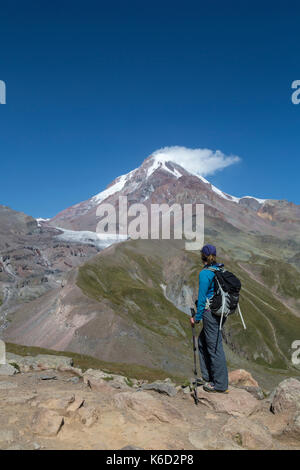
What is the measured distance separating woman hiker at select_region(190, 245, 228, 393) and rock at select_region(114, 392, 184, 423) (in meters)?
2.28

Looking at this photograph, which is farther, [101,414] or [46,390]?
[46,390]

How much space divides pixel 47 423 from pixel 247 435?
5160mm

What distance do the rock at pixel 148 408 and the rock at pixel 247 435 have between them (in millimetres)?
1697

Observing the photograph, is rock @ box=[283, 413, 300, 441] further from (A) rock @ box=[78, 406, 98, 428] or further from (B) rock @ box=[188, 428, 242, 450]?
(A) rock @ box=[78, 406, 98, 428]

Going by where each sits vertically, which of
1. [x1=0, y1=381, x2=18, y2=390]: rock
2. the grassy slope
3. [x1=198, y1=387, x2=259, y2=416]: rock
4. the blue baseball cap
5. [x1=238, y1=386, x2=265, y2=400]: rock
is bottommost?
the grassy slope

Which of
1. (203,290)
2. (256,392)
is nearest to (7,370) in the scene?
A: (203,290)

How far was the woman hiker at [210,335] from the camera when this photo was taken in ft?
38.0

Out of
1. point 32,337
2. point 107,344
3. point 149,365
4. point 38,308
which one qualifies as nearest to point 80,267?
point 38,308

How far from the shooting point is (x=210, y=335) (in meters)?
11.7

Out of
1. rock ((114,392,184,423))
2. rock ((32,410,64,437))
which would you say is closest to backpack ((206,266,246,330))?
rock ((114,392,184,423))

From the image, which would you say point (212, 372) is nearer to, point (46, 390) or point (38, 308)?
point (46, 390)

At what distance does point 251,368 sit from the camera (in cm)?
12594

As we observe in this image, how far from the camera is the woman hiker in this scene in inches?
456

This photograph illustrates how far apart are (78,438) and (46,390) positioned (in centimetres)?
568
